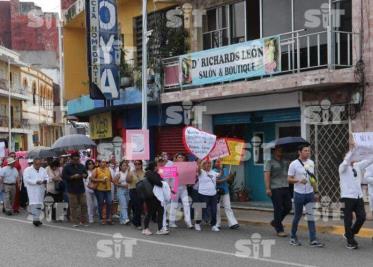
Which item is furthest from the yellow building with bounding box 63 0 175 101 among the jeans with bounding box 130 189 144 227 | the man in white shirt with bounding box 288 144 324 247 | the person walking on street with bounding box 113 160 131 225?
the man in white shirt with bounding box 288 144 324 247

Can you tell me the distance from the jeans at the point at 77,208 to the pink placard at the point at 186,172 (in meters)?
2.37

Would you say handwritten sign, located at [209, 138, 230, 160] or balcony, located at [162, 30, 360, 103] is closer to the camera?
handwritten sign, located at [209, 138, 230, 160]

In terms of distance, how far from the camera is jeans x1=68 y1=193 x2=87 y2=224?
44.3 feet

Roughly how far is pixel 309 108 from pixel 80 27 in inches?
564

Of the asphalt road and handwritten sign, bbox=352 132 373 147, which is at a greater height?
handwritten sign, bbox=352 132 373 147

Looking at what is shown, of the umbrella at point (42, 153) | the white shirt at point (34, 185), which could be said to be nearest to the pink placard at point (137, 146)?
the umbrella at point (42, 153)

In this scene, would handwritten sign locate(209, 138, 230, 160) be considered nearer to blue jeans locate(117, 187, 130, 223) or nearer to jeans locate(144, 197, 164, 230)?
jeans locate(144, 197, 164, 230)

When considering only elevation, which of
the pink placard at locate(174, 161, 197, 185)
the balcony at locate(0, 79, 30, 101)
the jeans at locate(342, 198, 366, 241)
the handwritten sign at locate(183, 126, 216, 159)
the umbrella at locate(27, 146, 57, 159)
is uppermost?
the balcony at locate(0, 79, 30, 101)

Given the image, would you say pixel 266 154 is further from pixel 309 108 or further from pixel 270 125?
pixel 309 108

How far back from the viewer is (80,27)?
85.1 feet

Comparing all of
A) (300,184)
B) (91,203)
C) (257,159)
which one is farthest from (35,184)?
(300,184)

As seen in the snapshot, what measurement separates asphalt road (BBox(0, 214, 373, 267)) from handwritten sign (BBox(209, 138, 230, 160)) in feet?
5.10

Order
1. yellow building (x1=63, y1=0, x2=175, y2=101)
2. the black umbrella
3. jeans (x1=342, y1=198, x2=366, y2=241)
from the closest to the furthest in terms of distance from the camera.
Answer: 1. jeans (x1=342, y1=198, x2=366, y2=241)
2. the black umbrella
3. yellow building (x1=63, y1=0, x2=175, y2=101)

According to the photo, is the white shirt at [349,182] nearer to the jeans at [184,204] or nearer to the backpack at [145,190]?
the backpack at [145,190]
